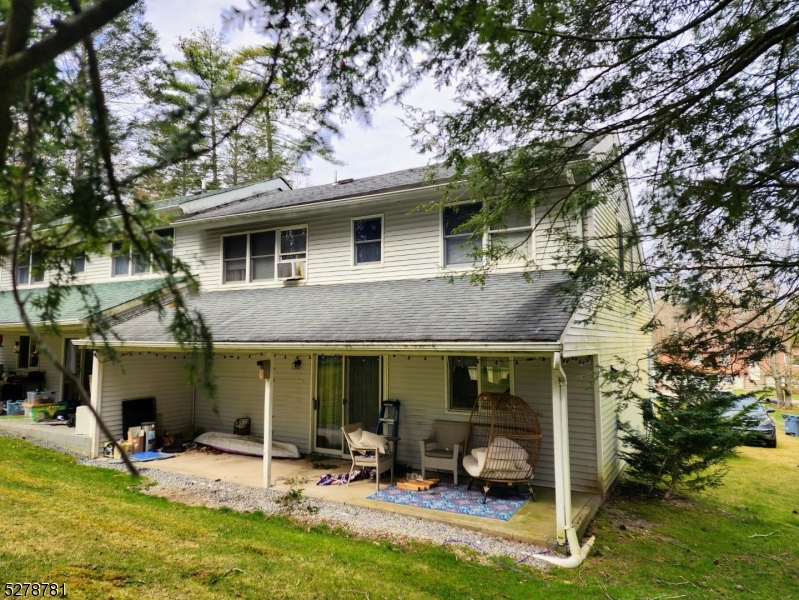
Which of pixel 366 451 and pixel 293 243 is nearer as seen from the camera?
pixel 366 451

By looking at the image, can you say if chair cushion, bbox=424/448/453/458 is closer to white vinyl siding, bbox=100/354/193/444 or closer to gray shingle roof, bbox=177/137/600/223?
gray shingle roof, bbox=177/137/600/223

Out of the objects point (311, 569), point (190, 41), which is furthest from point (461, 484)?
point (190, 41)

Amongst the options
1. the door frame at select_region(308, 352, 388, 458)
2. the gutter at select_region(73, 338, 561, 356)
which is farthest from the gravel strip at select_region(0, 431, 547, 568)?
the door frame at select_region(308, 352, 388, 458)

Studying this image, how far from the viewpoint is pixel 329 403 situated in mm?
10312

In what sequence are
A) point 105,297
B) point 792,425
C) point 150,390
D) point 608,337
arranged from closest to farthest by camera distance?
point 608,337
point 150,390
point 105,297
point 792,425

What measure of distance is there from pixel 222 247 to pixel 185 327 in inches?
398

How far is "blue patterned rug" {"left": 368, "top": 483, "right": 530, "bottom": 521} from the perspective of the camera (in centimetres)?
688

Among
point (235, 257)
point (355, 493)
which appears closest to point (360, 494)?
point (355, 493)

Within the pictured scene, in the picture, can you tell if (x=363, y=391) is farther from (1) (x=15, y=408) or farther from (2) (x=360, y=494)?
(1) (x=15, y=408)

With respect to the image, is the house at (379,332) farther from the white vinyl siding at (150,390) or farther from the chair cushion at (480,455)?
the chair cushion at (480,455)

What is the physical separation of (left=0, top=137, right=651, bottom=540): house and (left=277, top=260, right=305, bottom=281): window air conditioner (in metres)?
0.03

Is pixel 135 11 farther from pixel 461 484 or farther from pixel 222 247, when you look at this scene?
pixel 222 247

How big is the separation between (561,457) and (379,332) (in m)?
3.06

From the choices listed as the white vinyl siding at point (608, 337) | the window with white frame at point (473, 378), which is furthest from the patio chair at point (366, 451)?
the white vinyl siding at point (608, 337)
